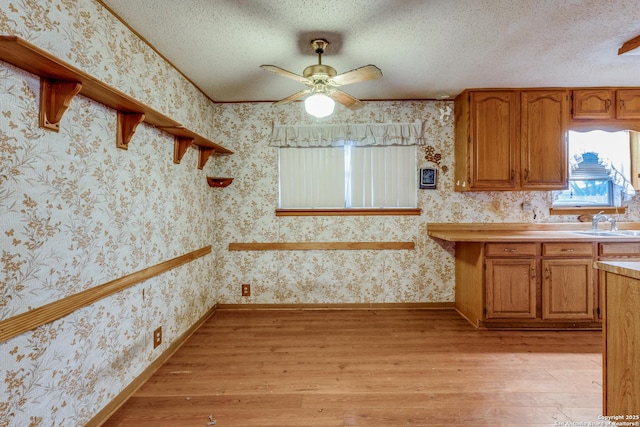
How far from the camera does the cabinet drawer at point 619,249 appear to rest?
9.75 feet

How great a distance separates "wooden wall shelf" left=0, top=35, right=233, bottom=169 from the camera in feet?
3.84

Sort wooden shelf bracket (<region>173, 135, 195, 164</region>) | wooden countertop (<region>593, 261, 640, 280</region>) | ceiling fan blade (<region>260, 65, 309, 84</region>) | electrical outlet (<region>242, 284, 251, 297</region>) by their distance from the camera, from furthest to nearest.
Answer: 1. electrical outlet (<region>242, 284, 251, 297</region>)
2. wooden shelf bracket (<region>173, 135, 195, 164</region>)
3. ceiling fan blade (<region>260, 65, 309, 84</region>)
4. wooden countertop (<region>593, 261, 640, 280</region>)

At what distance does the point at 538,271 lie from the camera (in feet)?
9.83

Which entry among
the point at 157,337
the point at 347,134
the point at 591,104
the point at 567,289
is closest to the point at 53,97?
the point at 157,337

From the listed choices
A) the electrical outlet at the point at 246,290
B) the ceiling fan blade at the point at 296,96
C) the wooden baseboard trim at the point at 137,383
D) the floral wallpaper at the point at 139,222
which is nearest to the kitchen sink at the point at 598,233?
the floral wallpaper at the point at 139,222

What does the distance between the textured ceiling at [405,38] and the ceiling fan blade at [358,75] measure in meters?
0.33

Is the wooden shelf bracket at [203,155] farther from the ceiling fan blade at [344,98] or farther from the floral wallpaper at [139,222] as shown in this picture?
the ceiling fan blade at [344,98]

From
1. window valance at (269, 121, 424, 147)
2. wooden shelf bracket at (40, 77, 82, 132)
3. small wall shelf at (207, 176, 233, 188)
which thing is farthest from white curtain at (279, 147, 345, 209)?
wooden shelf bracket at (40, 77, 82, 132)

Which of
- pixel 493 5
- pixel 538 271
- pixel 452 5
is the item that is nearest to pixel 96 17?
pixel 452 5

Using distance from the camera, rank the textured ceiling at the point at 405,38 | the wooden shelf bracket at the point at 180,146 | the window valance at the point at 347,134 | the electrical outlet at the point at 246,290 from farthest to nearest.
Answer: the electrical outlet at the point at 246,290
the window valance at the point at 347,134
the wooden shelf bracket at the point at 180,146
the textured ceiling at the point at 405,38

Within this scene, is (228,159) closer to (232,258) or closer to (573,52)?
(232,258)

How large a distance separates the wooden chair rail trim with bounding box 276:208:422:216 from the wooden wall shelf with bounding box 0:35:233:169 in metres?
1.82

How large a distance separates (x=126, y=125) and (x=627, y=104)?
478 centimetres

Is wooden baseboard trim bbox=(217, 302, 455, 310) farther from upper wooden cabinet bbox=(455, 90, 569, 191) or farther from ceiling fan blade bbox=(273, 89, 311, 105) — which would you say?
ceiling fan blade bbox=(273, 89, 311, 105)
